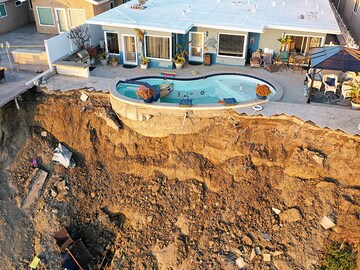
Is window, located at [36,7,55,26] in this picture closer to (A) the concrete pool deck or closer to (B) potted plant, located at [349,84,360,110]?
(A) the concrete pool deck

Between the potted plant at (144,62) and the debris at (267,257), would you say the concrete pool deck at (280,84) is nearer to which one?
the potted plant at (144,62)

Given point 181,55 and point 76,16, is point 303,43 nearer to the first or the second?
point 181,55

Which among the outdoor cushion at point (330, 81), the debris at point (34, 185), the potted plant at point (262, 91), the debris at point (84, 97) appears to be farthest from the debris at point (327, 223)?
the debris at point (34, 185)

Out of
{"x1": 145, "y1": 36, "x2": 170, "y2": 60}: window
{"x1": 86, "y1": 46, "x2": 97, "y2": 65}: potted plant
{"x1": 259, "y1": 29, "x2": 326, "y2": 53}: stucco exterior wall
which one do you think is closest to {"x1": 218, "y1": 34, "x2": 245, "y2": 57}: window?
{"x1": 259, "y1": 29, "x2": 326, "y2": 53}: stucco exterior wall

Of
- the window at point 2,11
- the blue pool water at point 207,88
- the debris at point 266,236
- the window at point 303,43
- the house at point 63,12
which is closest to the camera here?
the debris at point 266,236

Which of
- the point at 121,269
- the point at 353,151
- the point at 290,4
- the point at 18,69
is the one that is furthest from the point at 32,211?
the point at 290,4

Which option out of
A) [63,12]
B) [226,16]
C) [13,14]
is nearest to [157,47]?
[226,16]
